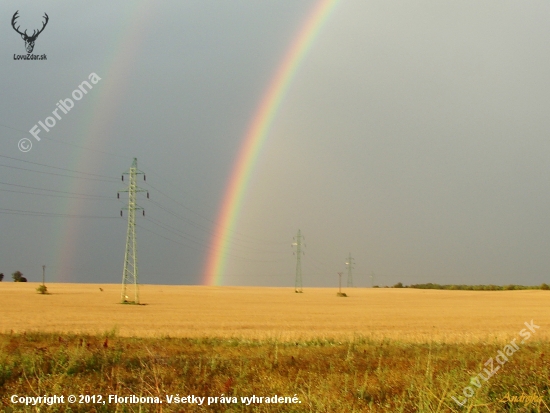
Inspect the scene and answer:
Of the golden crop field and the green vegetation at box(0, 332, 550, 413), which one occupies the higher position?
the green vegetation at box(0, 332, 550, 413)

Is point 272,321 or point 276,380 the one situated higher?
point 276,380

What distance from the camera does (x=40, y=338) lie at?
24.6 meters

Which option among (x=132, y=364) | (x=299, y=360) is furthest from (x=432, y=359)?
(x=132, y=364)

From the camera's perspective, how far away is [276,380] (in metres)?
13.9

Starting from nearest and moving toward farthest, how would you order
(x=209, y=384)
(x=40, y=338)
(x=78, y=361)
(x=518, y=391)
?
(x=518, y=391) < (x=209, y=384) < (x=78, y=361) < (x=40, y=338)

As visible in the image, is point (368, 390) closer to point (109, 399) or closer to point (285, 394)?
point (285, 394)

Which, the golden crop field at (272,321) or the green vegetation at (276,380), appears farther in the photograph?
the golden crop field at (272,321)

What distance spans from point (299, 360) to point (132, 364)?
4.98m

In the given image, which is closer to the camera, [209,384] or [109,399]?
[109,399]

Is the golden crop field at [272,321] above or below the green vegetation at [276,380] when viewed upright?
below

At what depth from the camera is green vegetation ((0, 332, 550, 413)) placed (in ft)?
37.2

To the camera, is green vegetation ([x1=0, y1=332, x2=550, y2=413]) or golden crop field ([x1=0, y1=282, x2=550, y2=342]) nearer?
green vegetation ([x1=0, y1=332, x2=550, y2=413])

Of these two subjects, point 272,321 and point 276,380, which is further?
point 272,321

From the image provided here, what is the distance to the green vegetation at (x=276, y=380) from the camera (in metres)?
11.4
